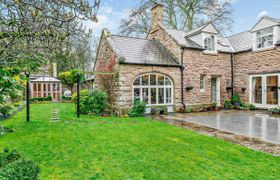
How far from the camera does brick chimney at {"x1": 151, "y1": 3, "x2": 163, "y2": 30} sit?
15.5 metres

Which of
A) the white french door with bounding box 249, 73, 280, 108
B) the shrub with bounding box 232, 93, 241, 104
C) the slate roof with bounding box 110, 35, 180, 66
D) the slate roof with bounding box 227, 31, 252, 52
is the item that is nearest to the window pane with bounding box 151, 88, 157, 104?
the slate roof with bounding box 110, 35, 180, 66

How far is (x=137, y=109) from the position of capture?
11.6m

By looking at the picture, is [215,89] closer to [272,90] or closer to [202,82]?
[202,82]

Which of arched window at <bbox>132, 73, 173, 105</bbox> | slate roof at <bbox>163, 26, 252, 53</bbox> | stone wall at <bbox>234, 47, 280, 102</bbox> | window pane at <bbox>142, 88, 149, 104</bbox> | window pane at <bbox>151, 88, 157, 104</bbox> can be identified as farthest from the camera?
slate roof at <bbox>163, 26, 252, 53</bbox>

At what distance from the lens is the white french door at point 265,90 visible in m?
13.1

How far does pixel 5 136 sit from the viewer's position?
661 cm

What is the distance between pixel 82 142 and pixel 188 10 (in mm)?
19905

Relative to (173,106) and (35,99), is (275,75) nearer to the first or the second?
(173,106)

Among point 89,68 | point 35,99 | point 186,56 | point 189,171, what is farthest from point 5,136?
point 89,68

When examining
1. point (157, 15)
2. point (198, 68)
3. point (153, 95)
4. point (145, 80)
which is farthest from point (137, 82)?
point (157, 15)

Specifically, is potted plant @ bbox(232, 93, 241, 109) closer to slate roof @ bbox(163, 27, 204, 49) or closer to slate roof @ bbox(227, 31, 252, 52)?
slate roof @ bbox(227, 31, 252, 52)

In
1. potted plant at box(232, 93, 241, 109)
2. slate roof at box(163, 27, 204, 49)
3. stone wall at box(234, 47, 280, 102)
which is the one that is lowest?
potted plant at box(232, 93, 241, 109)

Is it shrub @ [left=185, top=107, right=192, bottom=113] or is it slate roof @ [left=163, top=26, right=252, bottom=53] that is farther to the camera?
slate roof @ [left=163, top=26, right=252, bottom=53]

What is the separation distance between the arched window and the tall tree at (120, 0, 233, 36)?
1134 cm
